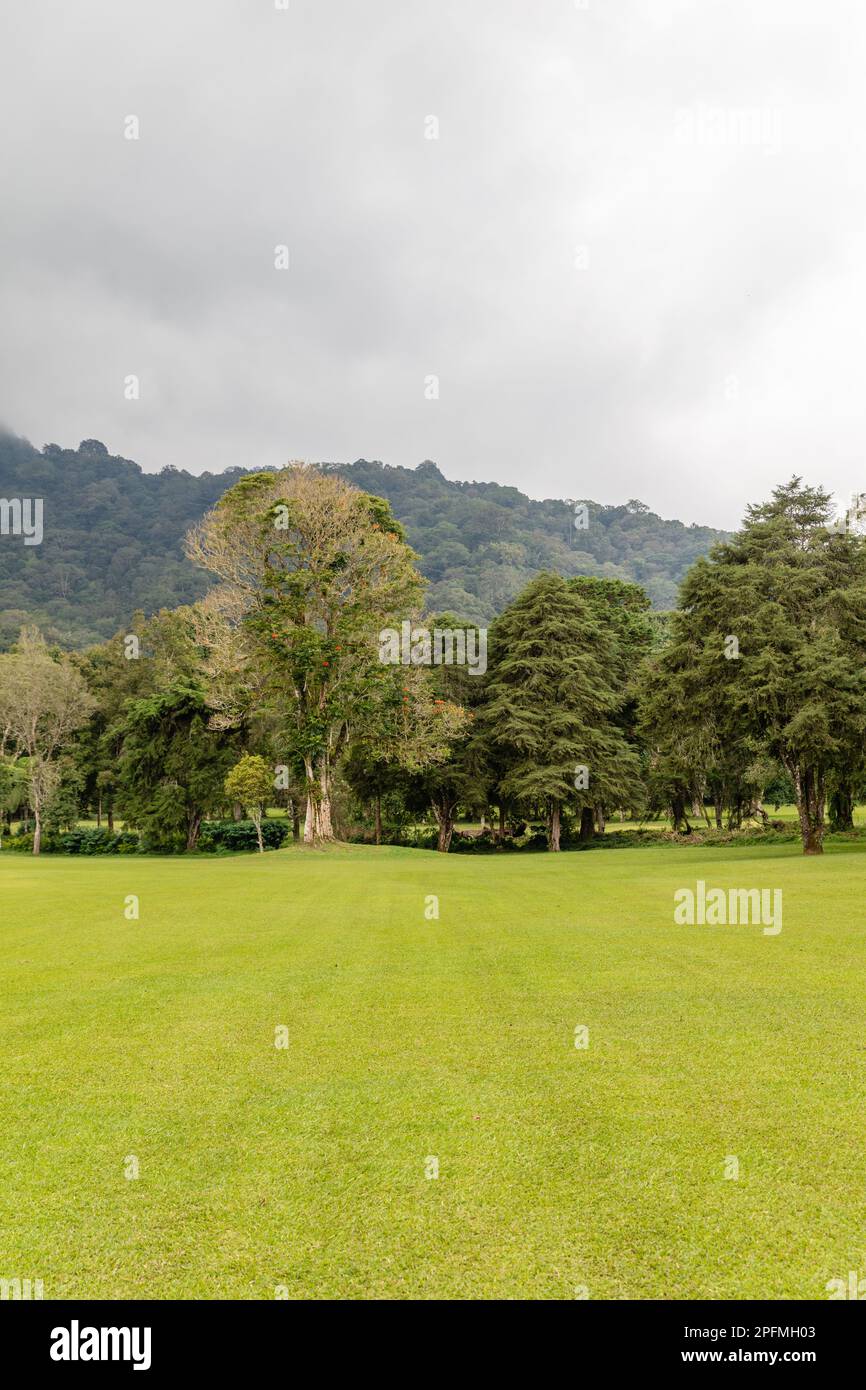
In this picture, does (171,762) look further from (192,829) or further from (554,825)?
(554,825)

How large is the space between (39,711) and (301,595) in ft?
99.7

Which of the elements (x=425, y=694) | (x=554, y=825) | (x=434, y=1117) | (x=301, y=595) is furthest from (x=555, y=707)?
(x=434, y=1117)

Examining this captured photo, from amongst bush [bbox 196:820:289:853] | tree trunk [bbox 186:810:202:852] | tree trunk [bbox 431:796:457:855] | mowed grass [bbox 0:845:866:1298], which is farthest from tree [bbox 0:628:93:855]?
mowed grass [bbox 0:845:866:1298]

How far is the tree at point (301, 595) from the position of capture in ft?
135

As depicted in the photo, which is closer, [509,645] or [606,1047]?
[606,1047]

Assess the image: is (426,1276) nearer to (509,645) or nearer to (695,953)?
(695,953)

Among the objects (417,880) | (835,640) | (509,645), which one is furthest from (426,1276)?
(509,645)

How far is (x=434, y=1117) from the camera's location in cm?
622

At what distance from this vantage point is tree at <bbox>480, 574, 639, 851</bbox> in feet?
157

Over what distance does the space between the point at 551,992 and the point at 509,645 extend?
43671mm

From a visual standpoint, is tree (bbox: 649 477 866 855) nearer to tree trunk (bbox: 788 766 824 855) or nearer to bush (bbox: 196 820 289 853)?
tree trunk (bbox: 788 766 824 855)

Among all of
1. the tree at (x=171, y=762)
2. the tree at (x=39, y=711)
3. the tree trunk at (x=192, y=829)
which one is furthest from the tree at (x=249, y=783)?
the tree at (x=39, y=711)

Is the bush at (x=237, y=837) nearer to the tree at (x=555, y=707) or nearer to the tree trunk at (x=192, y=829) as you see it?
the tree trunk at (x=192, y=829)

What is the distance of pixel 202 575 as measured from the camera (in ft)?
573
